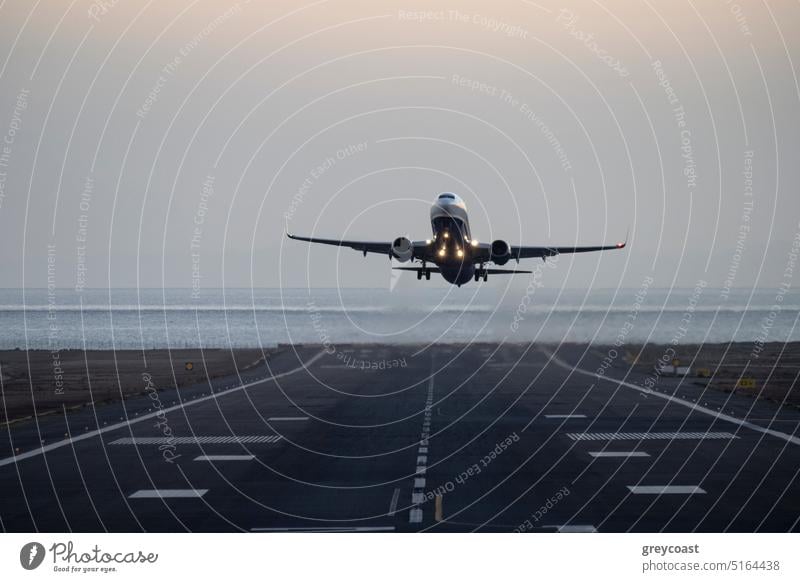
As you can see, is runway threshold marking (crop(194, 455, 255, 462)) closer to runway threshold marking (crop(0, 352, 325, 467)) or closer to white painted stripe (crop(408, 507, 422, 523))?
runway threshold marking (crop(0, 352, 325, 467))

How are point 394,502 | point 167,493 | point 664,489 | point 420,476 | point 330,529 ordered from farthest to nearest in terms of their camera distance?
point 420,476 < point 664,489 < point 167,493 < point 394,502 < point 330,529

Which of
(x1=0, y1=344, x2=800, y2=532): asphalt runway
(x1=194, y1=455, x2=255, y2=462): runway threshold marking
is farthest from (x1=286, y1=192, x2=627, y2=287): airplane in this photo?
(x1=194, y1=455, x2=255, y2=462): runway threshold marking

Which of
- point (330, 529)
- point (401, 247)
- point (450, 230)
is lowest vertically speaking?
point (330, 529)

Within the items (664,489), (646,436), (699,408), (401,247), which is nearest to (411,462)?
(664,489)

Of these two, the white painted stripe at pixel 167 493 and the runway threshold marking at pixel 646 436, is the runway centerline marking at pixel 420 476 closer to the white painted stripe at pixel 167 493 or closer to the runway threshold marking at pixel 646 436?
the white painted stripe at pixel 167 493

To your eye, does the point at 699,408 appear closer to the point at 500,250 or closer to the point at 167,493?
the point at 500,250

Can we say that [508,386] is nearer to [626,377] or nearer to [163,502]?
[626,377]
